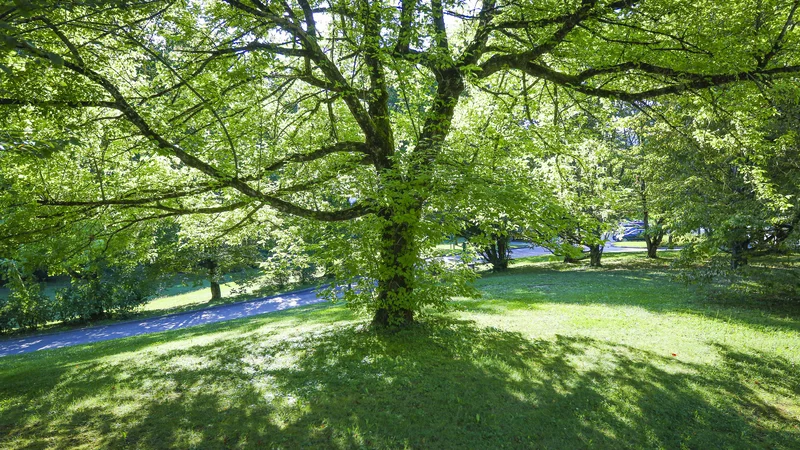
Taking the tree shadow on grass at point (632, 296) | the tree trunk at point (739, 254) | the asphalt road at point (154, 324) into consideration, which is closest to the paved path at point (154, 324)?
the asphalt road at point (154, 324)

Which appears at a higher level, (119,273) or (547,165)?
(547,165)

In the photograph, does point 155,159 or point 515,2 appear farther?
point 155,159

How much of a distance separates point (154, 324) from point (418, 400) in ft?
46.5

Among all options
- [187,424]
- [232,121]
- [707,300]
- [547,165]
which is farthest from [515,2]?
[707,300]

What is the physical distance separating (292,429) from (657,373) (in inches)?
194

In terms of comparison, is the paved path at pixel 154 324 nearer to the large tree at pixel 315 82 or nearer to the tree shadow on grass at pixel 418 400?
the tree shadow on grass at pixel 418 400

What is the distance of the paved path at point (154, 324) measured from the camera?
1341 centimetres

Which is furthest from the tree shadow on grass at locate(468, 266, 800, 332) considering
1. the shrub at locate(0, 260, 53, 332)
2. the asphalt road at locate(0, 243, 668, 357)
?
the shrub at locate(0, 260, 53, 332)

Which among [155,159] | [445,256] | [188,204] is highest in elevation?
[155,159]

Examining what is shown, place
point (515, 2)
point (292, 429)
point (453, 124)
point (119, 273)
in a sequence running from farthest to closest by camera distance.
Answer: point (119, 273)
point (453, 124)
point (515, 2)
point (292, 429)

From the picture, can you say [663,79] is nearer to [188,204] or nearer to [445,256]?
[445,256]

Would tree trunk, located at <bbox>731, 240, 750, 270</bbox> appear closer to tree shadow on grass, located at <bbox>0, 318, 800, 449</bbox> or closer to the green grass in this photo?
tree shadow on grass, located at <bbox>0, 318, 800, 449</bbox>

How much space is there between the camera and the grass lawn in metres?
4.56

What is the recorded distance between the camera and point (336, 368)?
6.39 metres
